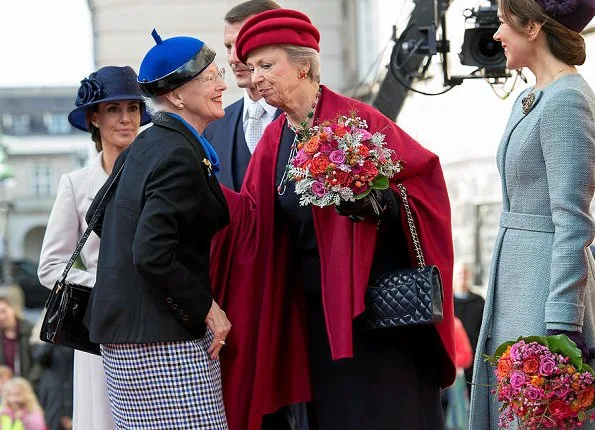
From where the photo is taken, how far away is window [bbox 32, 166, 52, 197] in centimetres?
6512

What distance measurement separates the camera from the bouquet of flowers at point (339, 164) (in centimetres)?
439

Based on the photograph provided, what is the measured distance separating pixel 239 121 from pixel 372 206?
144 cm

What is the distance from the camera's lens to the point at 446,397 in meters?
11.9

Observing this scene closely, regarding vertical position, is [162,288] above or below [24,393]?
above

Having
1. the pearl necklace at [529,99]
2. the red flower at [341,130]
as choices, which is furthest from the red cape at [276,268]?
the pearl necklace at [529,99]

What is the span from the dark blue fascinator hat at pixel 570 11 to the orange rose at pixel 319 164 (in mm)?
885

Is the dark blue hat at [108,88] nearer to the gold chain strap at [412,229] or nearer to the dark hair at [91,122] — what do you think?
the dark hair at [91,122]

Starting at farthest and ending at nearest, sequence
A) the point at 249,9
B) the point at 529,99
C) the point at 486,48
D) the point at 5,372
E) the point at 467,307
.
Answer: the point at 467,307, the point at 5,372, the point at 486,48, the point at 249,9, the point at 529,99

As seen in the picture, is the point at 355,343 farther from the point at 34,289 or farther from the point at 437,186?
the point at 34,289

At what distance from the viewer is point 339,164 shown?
4.38 meters

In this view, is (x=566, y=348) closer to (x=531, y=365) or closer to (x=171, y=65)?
(x=531, y=365)

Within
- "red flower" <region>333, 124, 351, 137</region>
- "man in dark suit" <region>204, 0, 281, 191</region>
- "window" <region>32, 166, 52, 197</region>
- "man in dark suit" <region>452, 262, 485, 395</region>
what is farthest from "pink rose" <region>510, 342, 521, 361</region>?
"window" <region>32, 166, 52, 197</region>

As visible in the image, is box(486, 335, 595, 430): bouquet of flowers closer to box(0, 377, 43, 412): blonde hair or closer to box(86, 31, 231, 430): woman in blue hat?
box(86, 31, 231, 430): woman in blue hat

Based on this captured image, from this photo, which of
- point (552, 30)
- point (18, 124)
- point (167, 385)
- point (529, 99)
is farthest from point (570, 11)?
point (18, 124)
